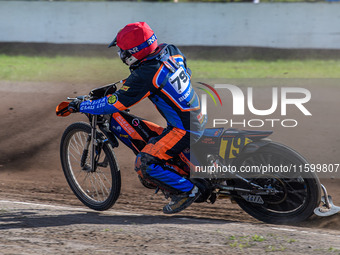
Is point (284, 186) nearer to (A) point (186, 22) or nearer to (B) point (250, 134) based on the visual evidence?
(B) point (250, 134)

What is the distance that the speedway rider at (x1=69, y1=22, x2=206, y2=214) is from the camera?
217 inches

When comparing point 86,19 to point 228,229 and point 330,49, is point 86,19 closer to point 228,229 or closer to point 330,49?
point 330,49

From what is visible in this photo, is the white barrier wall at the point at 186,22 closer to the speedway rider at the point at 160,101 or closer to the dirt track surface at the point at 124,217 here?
the dirt track surface at the point at 124,217

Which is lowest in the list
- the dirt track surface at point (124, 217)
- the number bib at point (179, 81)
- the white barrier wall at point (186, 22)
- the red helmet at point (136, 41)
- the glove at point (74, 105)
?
the dirt track surface at point (124, 217)

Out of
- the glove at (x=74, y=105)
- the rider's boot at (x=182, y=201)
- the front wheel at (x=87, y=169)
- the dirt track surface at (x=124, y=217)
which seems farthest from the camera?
the front wheel at (x=87, y=169)

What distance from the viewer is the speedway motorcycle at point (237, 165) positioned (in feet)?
18.5

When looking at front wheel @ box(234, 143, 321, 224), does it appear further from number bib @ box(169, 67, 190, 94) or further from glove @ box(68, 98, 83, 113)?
glove @ box(68, 98, 83, 113)

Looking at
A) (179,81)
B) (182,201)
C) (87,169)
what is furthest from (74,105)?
(182,201)

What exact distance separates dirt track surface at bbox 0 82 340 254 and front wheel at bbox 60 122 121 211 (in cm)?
18

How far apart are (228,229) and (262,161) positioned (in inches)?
32.1

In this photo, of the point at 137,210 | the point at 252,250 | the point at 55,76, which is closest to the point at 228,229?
the point at 252,250

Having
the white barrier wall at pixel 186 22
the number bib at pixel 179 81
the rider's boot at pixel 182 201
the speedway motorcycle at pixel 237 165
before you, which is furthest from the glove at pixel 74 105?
the white barrier wall at pixel 186 22

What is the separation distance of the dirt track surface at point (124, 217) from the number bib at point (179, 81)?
4.43ft

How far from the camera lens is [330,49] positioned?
651 inches
